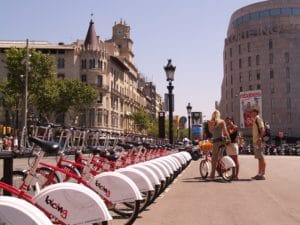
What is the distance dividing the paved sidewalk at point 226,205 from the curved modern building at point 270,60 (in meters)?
85.2

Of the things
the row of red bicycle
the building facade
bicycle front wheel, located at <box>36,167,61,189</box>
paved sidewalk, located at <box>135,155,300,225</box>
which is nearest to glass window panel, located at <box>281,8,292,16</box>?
the building facade

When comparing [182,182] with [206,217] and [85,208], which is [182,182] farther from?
[85,208]

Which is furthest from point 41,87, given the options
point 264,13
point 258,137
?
point 264,13

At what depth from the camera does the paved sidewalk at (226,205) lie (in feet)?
24.9

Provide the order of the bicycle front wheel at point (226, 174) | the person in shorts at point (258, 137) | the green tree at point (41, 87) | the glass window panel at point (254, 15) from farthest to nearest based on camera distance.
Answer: the glass window panel at point (254, 15)
the green tree at point (41, 87)
the person in shorts at point (258, 137)
the bicycle front wheel at point (226, 174)

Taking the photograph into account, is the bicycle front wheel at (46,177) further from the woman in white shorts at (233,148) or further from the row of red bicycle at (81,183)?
the woman in white shorts at (233,148)

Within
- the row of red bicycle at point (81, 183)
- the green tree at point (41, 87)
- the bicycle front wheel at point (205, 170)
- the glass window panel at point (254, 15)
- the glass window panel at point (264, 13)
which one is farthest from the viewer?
the glass window panel at point (254, 15)

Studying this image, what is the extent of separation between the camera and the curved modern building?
99.5 metres

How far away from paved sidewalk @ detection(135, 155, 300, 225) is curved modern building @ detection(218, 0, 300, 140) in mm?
85237

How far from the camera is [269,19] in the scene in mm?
103000

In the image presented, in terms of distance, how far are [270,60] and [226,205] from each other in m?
97.1

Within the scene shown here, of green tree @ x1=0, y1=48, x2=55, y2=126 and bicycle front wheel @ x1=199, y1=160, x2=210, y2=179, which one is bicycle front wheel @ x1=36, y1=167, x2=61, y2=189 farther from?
green tree @ x1=0, y1=48, x2=55, y2=126

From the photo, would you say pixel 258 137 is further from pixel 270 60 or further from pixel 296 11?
pixel 296 11

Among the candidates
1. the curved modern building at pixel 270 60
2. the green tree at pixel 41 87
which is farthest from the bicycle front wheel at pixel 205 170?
the curved modern building at pixel 270 60
